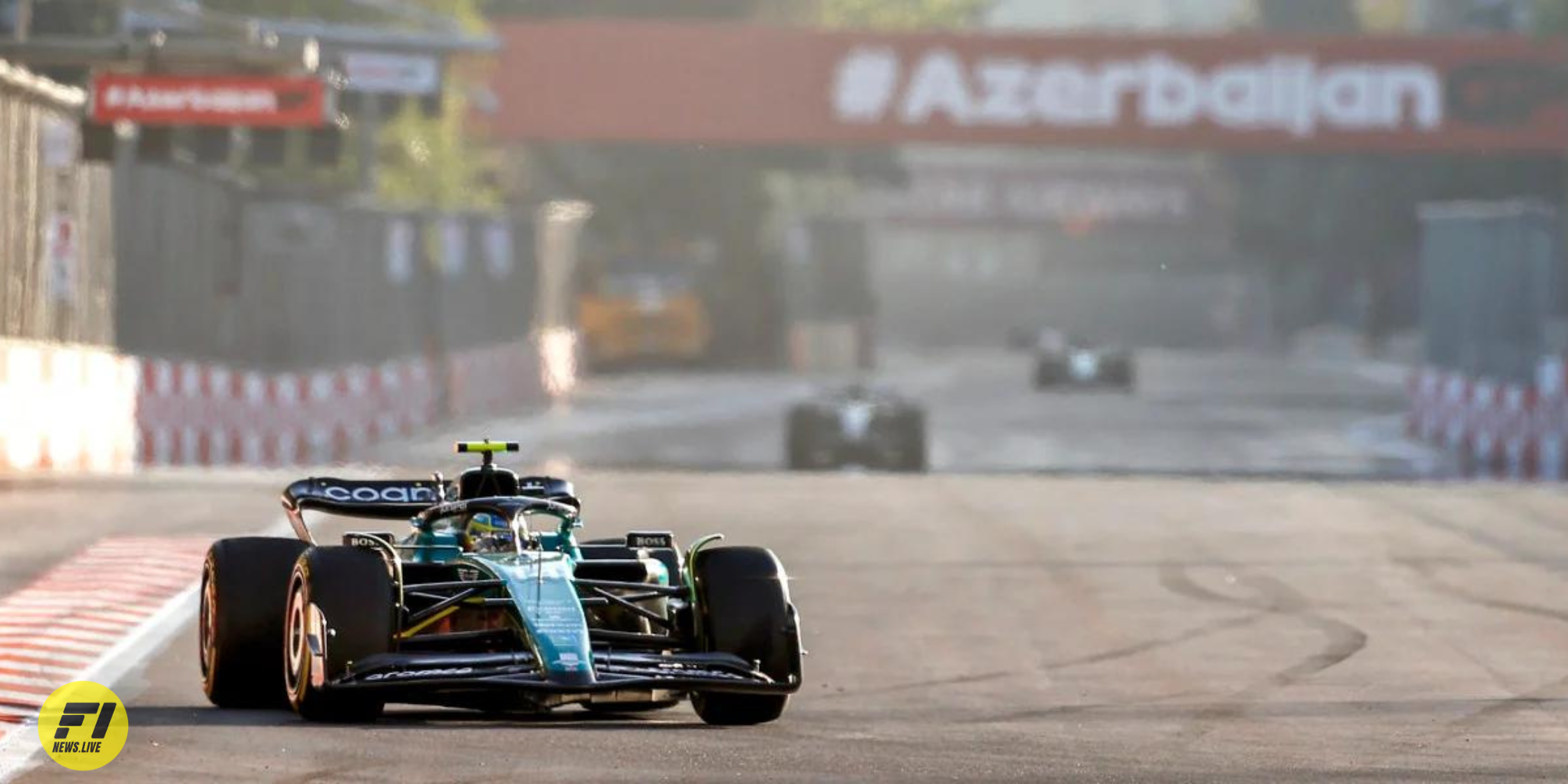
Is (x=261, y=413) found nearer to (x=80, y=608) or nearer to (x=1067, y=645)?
(x=80, y=608)

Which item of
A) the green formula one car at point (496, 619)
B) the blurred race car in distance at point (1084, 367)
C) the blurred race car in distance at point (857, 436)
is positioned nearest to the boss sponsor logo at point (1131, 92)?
the blurred race car in distance at point (1084, 367)

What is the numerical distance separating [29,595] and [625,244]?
61.4 m

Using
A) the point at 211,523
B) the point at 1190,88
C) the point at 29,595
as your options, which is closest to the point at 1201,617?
the point at 29,595

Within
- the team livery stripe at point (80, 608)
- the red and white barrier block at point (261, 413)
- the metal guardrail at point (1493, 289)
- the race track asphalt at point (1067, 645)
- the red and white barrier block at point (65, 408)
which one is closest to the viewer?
the race track asphalt at point (1067, 645)

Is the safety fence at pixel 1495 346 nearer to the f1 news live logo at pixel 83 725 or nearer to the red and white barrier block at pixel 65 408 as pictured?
the red and white barrier block at pixel 65 408

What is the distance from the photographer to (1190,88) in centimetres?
5706

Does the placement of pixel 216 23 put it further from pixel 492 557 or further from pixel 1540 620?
pixel 492 557

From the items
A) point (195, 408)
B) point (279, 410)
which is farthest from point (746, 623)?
point (279, 410)

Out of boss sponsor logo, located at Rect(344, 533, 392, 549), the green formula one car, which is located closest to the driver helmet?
the green formula one car

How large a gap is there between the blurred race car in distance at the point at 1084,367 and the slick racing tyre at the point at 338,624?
50.3m

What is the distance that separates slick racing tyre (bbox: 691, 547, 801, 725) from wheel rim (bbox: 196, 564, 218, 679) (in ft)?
5.91

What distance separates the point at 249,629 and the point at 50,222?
18570 mm

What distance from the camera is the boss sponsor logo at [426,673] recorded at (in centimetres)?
1104

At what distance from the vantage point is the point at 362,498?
13250mm
